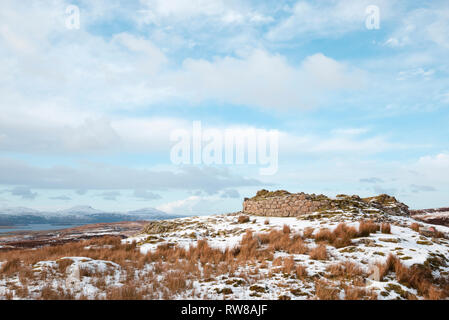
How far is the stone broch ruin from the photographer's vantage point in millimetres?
19625

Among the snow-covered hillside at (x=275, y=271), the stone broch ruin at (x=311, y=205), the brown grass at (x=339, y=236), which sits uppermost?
the stone broch ruin at (x=311, y=205)

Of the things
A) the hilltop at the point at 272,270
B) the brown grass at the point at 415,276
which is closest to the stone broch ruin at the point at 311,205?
the hilltop at the point at 272,270

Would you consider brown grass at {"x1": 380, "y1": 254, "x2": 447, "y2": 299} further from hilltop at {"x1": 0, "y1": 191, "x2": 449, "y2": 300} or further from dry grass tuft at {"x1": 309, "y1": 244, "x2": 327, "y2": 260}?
dry grass tuft at {"x1": 309, "y1": 244, "x2": 327, "y2": 260}

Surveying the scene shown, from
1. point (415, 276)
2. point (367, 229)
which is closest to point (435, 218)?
point (367, 229)

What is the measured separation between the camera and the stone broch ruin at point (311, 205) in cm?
1962

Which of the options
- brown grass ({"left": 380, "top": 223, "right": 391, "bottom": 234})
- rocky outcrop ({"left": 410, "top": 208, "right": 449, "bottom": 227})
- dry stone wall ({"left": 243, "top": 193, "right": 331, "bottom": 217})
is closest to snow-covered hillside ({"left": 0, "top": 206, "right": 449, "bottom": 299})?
brown grass ({"left": 380, "top": 223, "right": 391, "bottom": 234})

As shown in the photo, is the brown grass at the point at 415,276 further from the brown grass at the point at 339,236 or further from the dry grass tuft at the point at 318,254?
the brown grass at the point at 339,236

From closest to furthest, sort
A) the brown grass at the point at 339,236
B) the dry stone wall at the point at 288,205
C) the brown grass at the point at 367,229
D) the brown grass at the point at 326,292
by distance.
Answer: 1. the brown grass at the point at 326,292
2. the brown grass at the point at 339,236
3. the brown grass at the point at 367,229
4. the dry stone wall at the point at 288,205

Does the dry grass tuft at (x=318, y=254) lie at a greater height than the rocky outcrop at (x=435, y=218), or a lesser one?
greater

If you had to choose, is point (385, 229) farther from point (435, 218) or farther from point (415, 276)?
point (435, 218)

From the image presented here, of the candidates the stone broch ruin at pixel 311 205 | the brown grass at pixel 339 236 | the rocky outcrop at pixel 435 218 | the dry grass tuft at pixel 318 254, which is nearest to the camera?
the dry grass tuft at pixel 318 254

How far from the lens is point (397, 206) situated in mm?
22188
